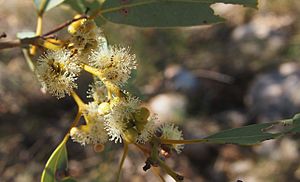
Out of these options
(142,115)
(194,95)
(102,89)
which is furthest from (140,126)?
(194,95)

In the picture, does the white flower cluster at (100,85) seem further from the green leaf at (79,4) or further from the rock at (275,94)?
the rock at (275,94)

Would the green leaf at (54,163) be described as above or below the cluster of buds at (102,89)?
below

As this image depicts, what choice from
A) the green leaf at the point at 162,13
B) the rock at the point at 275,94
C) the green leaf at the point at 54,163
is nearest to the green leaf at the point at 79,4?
the green leaf at the point at 162,13

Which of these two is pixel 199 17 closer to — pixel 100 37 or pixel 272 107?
pixel 100 37

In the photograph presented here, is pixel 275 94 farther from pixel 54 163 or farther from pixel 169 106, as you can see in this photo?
pixel 54 163

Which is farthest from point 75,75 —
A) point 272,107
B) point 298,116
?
point 272,107
